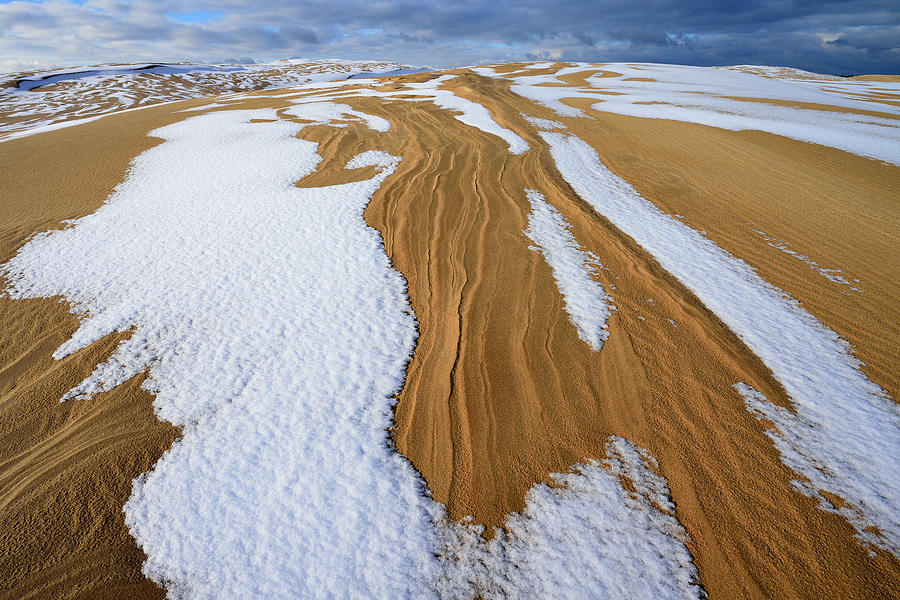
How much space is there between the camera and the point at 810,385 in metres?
4.66

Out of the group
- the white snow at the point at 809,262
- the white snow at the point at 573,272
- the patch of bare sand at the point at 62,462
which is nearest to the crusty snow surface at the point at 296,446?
the patch of bare sand at the point at 62,462

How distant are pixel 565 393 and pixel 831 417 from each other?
265 centimetres

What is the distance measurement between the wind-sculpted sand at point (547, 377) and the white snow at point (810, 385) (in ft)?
0.41

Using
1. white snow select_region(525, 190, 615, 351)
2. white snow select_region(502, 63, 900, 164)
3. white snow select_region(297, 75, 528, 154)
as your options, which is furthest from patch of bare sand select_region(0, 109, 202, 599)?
white snow select_region(502, 63, 900, 164)

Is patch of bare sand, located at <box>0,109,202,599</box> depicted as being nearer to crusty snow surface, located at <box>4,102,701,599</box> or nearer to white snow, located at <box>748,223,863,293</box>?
crusty snow surface, located at <box>4,102,701,599</box>

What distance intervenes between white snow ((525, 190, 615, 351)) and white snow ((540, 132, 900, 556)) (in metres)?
1.29

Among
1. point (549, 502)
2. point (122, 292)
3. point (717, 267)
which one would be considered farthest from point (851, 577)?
point (122, 292)

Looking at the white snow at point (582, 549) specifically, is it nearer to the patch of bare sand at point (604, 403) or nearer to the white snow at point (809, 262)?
the patch of bare sand at point (604, 403)

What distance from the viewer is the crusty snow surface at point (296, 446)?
9.98 feet

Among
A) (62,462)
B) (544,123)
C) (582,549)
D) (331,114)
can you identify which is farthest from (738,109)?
(62,462)

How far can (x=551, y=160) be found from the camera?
42.4 ft

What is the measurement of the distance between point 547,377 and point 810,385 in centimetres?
291

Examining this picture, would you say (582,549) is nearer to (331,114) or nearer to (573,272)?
(573,272)

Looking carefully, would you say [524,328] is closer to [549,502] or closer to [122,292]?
[549,502]
